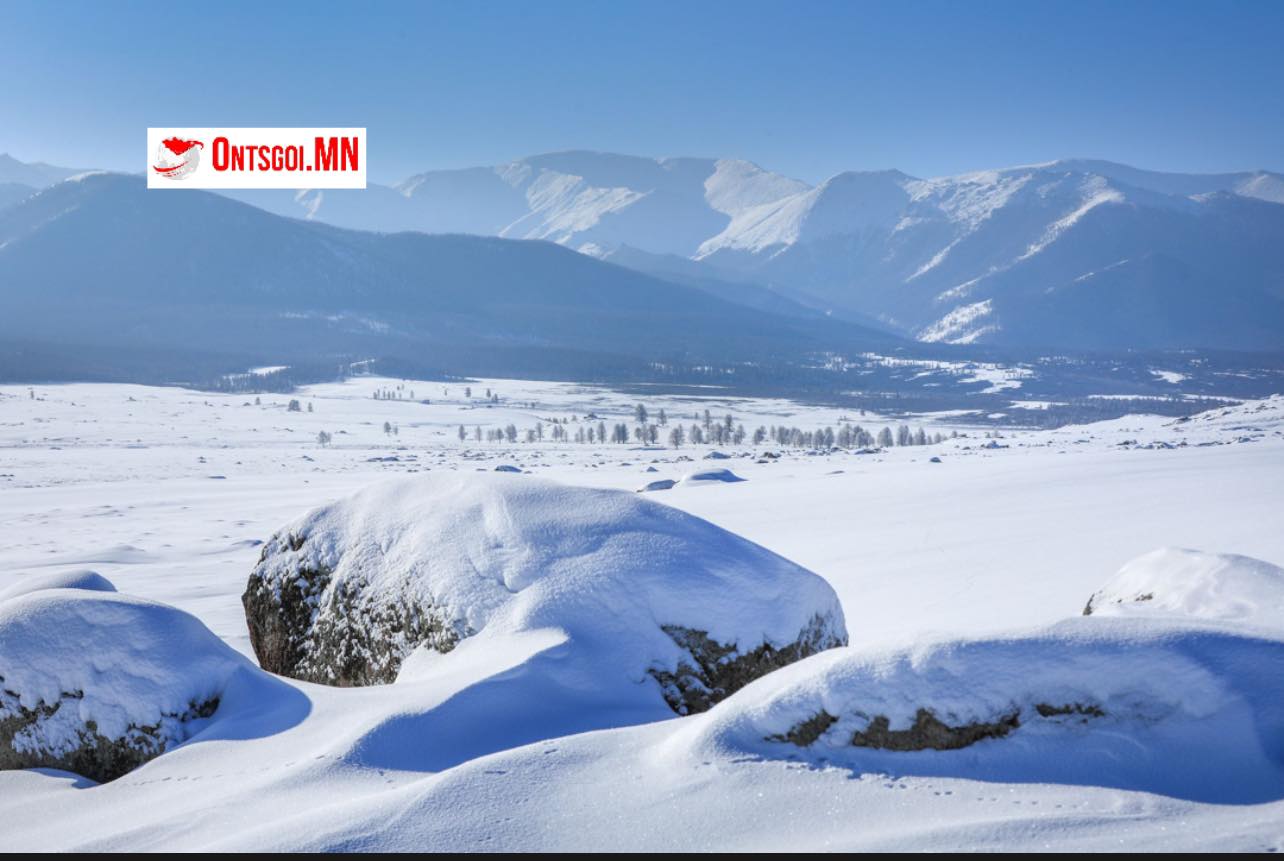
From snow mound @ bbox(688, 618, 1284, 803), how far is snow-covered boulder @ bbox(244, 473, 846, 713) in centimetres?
182

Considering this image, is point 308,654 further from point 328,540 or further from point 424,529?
point 424,529

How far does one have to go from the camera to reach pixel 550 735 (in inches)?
211

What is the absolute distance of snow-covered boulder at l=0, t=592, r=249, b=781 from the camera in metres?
6.04

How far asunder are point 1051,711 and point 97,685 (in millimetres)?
6459

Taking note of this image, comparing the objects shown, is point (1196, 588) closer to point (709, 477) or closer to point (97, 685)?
point (97, 685)

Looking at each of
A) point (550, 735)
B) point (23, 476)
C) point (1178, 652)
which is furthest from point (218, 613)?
point (23, 476)

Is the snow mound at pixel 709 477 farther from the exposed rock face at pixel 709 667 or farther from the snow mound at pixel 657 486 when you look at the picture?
the exposed rock face at pixel 709 667

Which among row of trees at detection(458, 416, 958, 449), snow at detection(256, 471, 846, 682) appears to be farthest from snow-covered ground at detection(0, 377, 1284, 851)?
row of trees at detection(458, 416, 958, 449)

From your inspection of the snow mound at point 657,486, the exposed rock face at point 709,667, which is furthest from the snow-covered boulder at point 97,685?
the snow mound at point 657,486

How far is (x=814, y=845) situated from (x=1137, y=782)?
1.63 m

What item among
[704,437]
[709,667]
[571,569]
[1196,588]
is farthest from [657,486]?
[704,437]

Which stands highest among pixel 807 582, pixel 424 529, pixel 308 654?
pixel 424 529

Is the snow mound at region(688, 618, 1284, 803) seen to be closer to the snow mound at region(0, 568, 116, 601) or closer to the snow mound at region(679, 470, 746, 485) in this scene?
the snow mound at region(0, 568, 116, 601)

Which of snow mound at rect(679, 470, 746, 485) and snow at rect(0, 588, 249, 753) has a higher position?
snow at rect(0, 588, 249, 753)
